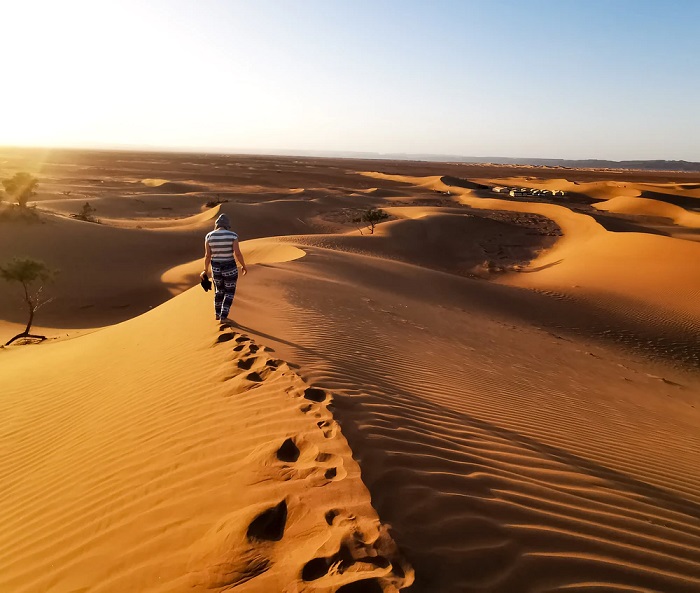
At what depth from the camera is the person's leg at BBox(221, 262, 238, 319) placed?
6379 millimetres

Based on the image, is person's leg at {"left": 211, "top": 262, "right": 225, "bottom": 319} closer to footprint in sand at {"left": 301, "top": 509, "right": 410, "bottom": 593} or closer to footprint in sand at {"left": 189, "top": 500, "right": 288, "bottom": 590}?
footprint in sand at {"left": 189, "top": 500, "right": 288, "bottom": 590}

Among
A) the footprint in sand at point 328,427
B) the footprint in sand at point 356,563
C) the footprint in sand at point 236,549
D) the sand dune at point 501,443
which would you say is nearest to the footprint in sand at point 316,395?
the sand dune at point 501,443

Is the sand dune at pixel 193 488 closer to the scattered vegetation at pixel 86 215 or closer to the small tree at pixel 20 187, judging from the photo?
the small tree at pixel 20 187

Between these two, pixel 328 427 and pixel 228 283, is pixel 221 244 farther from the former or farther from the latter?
pixel 328 427

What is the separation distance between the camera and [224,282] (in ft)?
21.2

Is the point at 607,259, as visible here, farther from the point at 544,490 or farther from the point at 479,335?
the point at 544,490

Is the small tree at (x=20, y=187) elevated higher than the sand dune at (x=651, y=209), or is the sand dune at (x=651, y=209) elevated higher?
the small tree at (x=20, y=187)

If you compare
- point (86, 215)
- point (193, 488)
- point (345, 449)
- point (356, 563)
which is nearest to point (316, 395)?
point (345, 449)

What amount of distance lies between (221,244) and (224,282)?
1.77ft

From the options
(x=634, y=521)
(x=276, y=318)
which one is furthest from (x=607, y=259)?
(x=634, y=521)

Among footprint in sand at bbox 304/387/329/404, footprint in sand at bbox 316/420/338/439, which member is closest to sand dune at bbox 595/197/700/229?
footprint in sand at bbox 304/387/329/404

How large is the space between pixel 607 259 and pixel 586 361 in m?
11.9

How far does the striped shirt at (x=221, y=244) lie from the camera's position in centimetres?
623

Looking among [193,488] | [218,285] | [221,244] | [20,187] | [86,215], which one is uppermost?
[221,244]
